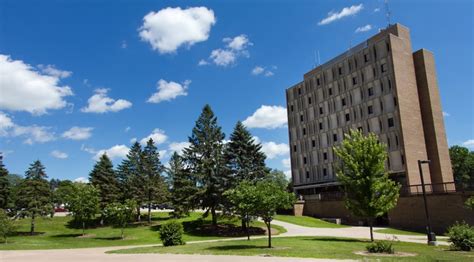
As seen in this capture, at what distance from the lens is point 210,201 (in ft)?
129

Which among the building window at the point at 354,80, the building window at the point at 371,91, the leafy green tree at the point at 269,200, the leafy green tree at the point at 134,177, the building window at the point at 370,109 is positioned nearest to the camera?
the leafy green tree at the point at 269,200

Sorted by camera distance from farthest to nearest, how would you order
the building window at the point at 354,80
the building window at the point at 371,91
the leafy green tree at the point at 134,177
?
the building window at the point at 354,80, the building window at the point at 371,91, the leafy green tree at the point at 134,177

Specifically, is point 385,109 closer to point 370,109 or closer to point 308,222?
point 370,109

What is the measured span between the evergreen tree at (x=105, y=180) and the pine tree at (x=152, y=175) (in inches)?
215

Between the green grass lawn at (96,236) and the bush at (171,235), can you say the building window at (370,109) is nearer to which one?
the green grass lawn at (96,236)

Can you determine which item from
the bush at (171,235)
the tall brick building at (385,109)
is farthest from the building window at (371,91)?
the bush at (171,235)

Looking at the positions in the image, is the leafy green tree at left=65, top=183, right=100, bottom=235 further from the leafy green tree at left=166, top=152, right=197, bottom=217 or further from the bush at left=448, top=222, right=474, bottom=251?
the bush at left=448, top=222, right=474, bottom=251

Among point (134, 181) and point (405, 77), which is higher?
point (405, 77)

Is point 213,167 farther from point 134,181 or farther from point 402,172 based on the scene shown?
point 402,172

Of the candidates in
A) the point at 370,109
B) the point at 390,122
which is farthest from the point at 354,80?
the point at 390,122

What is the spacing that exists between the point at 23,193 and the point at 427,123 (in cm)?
5653

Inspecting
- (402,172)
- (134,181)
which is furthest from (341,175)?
(134,181)

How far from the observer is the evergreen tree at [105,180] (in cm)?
5312

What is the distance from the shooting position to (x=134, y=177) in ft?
175
